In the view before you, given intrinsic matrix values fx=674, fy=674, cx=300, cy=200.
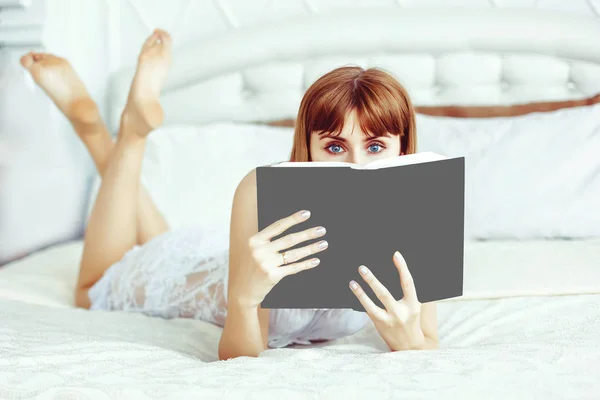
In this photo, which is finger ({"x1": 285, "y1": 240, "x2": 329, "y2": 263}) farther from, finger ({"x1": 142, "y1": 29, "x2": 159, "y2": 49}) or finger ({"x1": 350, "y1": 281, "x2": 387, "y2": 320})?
finger ({"x1": 142, "y1": 29, "x2": 159, "y2": 49})

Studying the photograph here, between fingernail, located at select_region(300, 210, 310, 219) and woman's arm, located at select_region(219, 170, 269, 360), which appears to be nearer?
fingernail, located at select_region(300, 210, 310, 219)

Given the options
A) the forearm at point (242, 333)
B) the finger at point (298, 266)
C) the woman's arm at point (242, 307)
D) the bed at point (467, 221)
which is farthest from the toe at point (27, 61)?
the finger at point (298, 266)

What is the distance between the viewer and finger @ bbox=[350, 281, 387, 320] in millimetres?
950

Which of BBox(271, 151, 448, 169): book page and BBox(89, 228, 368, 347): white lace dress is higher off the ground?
BBox(271, 151, 448, 169): book page

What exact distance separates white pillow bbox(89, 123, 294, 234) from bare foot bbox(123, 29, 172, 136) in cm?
35

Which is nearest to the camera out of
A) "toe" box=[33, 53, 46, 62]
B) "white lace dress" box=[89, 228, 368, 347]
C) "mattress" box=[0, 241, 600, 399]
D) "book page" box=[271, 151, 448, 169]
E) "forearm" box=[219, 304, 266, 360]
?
"mattress" box=[0, 241, 600, 399]

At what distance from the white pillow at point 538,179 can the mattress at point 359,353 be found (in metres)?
0.15

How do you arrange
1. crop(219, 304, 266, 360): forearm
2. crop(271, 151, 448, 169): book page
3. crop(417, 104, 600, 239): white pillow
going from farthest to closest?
crop(417, 104, 600, 239): white pillow → crop(219, 304, 266, 360): forearm → crop(271, 151, 448, 169): book page

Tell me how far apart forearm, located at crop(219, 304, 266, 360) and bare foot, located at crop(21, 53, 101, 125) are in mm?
891

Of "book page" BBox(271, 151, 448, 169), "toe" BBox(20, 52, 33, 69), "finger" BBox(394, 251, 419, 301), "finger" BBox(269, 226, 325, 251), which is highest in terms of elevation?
"toe" BBox(20, 52, 33, 69)

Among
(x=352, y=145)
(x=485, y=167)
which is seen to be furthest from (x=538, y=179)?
(x=352, y=145)

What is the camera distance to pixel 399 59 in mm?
2131

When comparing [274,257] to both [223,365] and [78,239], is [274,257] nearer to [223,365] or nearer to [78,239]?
[223,365]

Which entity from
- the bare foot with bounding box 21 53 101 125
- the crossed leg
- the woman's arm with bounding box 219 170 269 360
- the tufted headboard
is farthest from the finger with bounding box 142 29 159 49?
the woman's arm with bounding box 219 170 269 360
